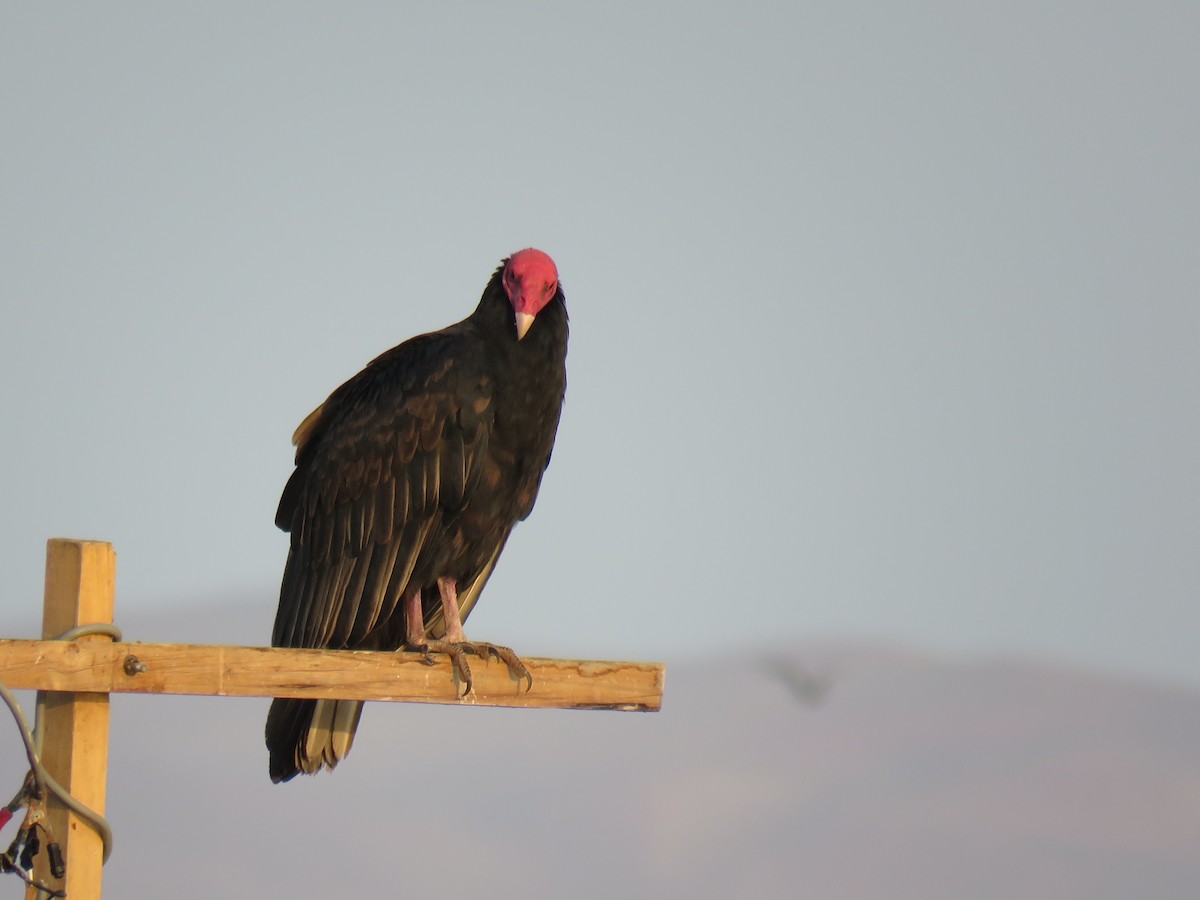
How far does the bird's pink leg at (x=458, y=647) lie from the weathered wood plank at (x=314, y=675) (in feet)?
0.07

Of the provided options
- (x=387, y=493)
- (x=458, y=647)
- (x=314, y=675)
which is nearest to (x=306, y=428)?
A: (x=387, y=493)

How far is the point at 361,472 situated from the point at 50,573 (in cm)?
151

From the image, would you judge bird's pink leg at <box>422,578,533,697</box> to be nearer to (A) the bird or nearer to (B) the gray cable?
(A) the bird

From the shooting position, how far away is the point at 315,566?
4383 mm

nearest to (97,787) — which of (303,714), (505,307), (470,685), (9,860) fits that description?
(9,860)

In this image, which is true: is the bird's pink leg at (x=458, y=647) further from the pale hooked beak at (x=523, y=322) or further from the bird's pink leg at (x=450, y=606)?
the pale hooked beak at (x=523, y=322)

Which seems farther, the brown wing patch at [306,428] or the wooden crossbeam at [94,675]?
the brown wing patch at [306,428]

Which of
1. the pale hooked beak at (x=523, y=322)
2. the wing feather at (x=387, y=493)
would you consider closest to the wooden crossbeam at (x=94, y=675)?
the wing feather at (x=387, y=493)

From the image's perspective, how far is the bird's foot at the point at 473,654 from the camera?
11.4 feet

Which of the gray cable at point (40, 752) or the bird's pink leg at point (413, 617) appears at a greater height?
the bird's pink leg at point (413, 617)

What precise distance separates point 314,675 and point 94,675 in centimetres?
44

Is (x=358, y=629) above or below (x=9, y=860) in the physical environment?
above

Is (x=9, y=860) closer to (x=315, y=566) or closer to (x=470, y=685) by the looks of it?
(x=470, y=685)

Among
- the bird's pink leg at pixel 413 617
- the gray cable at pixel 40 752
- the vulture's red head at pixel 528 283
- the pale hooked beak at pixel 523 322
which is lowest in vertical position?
the gray cable at pixel 40 752
